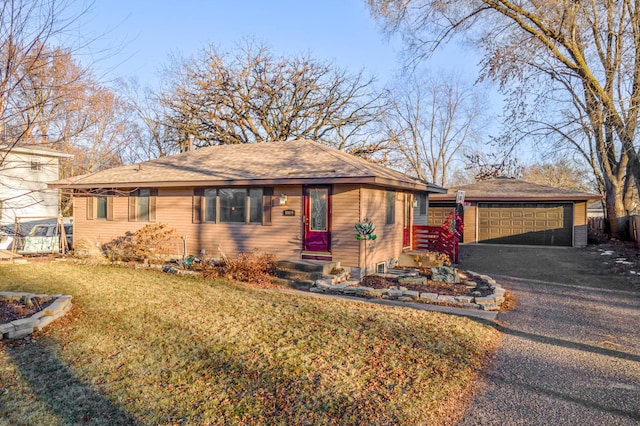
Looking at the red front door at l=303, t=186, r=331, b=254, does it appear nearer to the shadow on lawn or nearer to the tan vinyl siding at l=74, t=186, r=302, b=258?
the tan vinyl siding at l=74, t=186, r=302, b=258

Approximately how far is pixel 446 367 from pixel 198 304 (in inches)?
161

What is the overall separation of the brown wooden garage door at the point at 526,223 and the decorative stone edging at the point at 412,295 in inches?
372

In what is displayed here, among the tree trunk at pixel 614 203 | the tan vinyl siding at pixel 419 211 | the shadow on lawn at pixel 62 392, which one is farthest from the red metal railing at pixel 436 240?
the tree trunk at pixel 614 203

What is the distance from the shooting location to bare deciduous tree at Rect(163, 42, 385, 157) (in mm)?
22516

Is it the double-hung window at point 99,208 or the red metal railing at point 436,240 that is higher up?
the double-hung window at point 99,208

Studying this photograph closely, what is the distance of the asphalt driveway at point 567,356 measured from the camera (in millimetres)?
3262

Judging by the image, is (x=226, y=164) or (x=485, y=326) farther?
(x=226, y=164)

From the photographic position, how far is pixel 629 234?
53.4 ft

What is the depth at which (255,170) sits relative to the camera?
1102cm

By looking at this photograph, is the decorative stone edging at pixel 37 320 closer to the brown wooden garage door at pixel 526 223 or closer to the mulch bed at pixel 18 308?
the mulch bed at pixel 18 308

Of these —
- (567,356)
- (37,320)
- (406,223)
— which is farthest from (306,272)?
(567,356)

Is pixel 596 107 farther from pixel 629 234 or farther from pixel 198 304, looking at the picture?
pixel 198 304

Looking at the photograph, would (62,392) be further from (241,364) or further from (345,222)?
(345,222)

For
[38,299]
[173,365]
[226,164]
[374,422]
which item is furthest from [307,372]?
[226,164]
